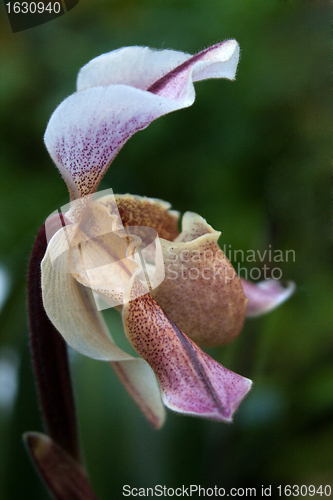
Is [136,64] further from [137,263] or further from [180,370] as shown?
[180,370]

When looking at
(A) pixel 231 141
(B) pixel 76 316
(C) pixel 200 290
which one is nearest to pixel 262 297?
(C) pixel 200 290

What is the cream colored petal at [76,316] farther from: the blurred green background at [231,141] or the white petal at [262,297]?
the blurred green background at [231,141]

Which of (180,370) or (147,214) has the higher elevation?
(147,214)

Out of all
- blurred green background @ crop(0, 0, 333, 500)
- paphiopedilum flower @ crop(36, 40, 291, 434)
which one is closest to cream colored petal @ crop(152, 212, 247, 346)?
paphiopedilum flower @ crop(36, 40, 291, 434)

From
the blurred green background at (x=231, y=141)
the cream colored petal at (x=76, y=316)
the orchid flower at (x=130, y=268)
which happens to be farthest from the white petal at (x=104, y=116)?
the blurred green background at (x=231, y=141)

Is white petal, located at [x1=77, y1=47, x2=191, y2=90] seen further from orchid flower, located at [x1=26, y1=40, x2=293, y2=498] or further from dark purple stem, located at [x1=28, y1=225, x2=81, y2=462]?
dark purple stem, located at [x1=28, y1=225, x2=81, y2=462]

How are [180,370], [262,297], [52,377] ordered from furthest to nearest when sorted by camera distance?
[262,297]
[52,377]
[180,370]

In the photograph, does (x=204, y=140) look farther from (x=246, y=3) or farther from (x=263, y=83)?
(x=246, y=3)

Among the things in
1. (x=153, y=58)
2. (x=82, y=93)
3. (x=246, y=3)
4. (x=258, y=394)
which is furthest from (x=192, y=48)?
(x=258, y=394)
